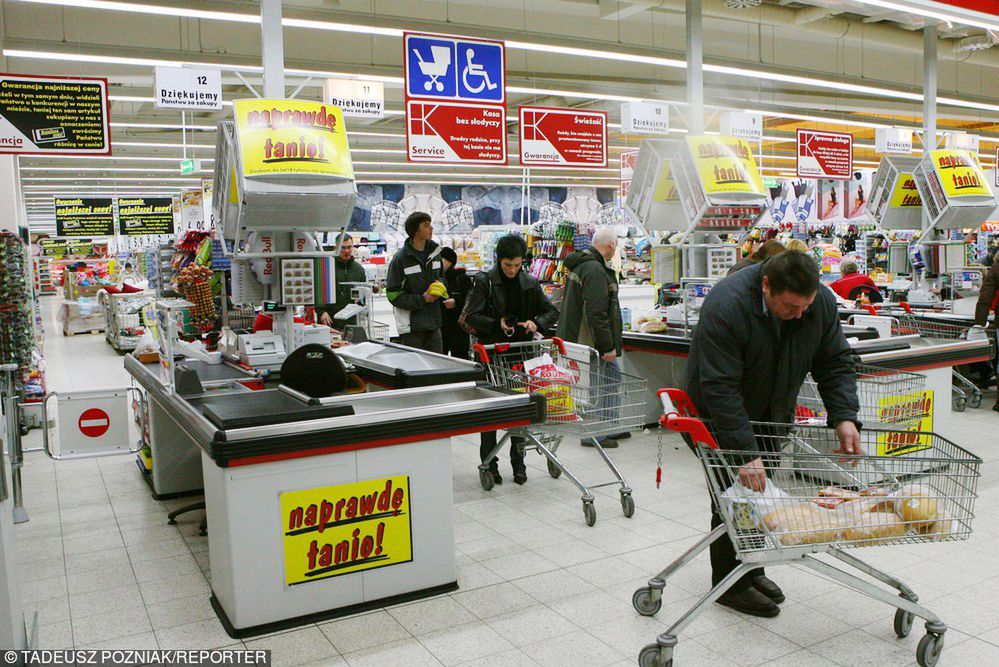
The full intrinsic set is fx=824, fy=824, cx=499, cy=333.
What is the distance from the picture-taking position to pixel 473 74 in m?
8.48

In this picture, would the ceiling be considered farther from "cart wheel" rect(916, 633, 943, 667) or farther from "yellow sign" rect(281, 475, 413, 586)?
"cart wheel" rect(916, 633, 943, 667)

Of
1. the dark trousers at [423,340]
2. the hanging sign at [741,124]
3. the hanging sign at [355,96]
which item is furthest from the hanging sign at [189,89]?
the hanging sign at [741,124]

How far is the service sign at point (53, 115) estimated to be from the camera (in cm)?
779

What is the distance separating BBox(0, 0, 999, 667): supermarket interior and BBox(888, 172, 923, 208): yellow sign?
0.03 meters

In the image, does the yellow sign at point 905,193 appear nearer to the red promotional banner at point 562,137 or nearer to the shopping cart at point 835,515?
the red promotional banner at point 562,137

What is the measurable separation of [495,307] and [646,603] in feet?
8.50

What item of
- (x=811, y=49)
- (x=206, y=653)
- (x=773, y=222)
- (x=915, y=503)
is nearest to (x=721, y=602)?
(x=915, y=503)

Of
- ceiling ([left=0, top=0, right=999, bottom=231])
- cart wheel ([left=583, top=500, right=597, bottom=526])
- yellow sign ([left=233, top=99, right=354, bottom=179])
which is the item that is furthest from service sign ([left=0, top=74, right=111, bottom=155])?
cart wheel ([left=583, top=500, right=597, bottom=526])

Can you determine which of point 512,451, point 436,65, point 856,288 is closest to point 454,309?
point 512,451

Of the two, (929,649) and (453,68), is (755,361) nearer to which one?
(929,649)

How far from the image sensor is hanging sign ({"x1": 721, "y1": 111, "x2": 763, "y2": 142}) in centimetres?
1368

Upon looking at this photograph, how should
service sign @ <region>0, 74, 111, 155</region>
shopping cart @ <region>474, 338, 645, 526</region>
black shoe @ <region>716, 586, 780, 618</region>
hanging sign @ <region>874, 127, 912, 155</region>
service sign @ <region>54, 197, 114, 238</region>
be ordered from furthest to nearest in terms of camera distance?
1. service sign @ <region>54, 197, 114, 238</region>
2. hanging sign @ <region>874, 127, 912, 155</region>
3. service sign @ <region>0, 74, 111, 155</region>
4. shopping cart @ <region>474, 338, 645, 526</region>
5. black shoe @ <region>716, 586, 780, 618</region>

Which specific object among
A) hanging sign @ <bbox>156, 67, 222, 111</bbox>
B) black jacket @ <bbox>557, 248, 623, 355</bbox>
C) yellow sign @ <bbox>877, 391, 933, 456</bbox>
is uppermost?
hanging sign @ <bbox>156, 67, 222, 111</bbox>

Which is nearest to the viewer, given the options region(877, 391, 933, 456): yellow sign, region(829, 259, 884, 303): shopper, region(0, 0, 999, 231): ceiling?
region(877, 391, 933, 456): yellow sign
